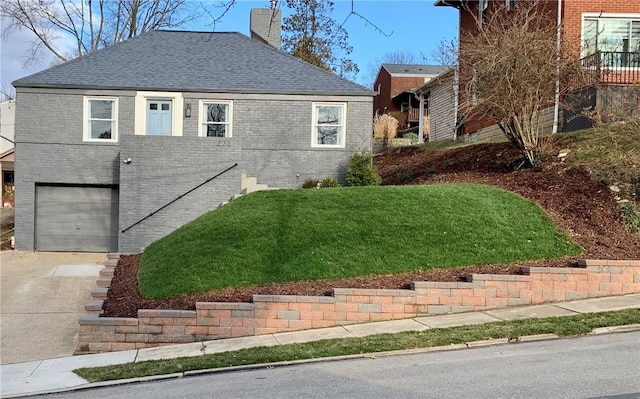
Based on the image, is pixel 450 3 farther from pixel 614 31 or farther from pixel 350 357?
pixel 350 357

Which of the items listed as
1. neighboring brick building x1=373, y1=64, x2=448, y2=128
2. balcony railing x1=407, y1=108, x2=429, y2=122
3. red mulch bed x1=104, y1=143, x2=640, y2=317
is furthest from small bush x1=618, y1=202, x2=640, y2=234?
neighboring brick building x1=373, y1=64, x2=448, y2=128

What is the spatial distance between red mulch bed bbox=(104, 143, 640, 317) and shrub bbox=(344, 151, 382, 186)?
3.44 feet

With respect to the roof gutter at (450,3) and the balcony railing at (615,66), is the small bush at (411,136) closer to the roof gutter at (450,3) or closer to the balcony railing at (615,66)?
the roof gutter at (450,3)

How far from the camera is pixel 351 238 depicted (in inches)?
430

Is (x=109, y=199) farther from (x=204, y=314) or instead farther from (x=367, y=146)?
(x=204, y=314)

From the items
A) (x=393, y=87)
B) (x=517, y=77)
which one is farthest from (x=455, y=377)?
(x=393, y=87)

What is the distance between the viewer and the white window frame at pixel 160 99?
18562 mm

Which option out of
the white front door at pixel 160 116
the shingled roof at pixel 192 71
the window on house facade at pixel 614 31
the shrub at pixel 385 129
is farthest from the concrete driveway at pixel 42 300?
the shrub at pixel 385 129

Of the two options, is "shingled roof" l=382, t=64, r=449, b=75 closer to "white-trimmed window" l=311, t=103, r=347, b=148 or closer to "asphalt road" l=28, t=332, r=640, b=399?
"white-trimmed window" l=311, t=103, r=347, b=148

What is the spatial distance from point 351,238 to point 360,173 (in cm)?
638

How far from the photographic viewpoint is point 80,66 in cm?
1934

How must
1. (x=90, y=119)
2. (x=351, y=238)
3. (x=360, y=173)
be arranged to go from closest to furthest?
(x=351, y=238) < (x=360, y=173) < (x=90, y=119)

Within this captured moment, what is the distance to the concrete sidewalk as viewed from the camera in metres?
7.44

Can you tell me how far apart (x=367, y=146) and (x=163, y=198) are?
6.76m
